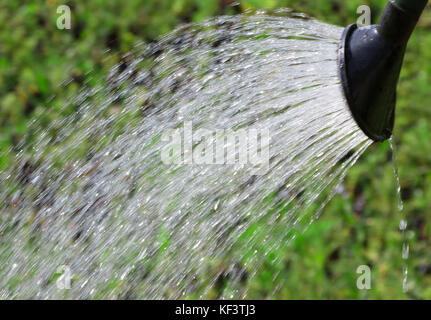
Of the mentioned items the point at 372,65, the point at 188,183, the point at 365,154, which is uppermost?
the point at 372,65

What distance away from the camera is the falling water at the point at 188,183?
2566 millimetres

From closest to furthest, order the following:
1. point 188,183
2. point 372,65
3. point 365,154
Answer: point 372,65
point 188,183
point 365,154

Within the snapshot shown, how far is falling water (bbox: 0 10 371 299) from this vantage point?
2.57 metres

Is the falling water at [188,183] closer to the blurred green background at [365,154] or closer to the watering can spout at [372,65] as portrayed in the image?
the watering can spout at [372,65]

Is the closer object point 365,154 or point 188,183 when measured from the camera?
point 188,183

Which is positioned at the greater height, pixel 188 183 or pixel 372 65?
pixel 372 65

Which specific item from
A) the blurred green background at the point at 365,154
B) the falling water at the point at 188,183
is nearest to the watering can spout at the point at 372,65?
the falling water at the point at 188,183

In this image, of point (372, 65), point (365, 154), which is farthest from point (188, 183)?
point (365, 154)

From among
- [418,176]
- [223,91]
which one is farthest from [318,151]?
[418,176]

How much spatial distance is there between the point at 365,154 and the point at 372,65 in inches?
83.1

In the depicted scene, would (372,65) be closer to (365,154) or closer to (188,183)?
(188,183)

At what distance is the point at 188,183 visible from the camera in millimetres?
2926

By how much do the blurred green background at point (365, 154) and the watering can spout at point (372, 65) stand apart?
5.79 feet
